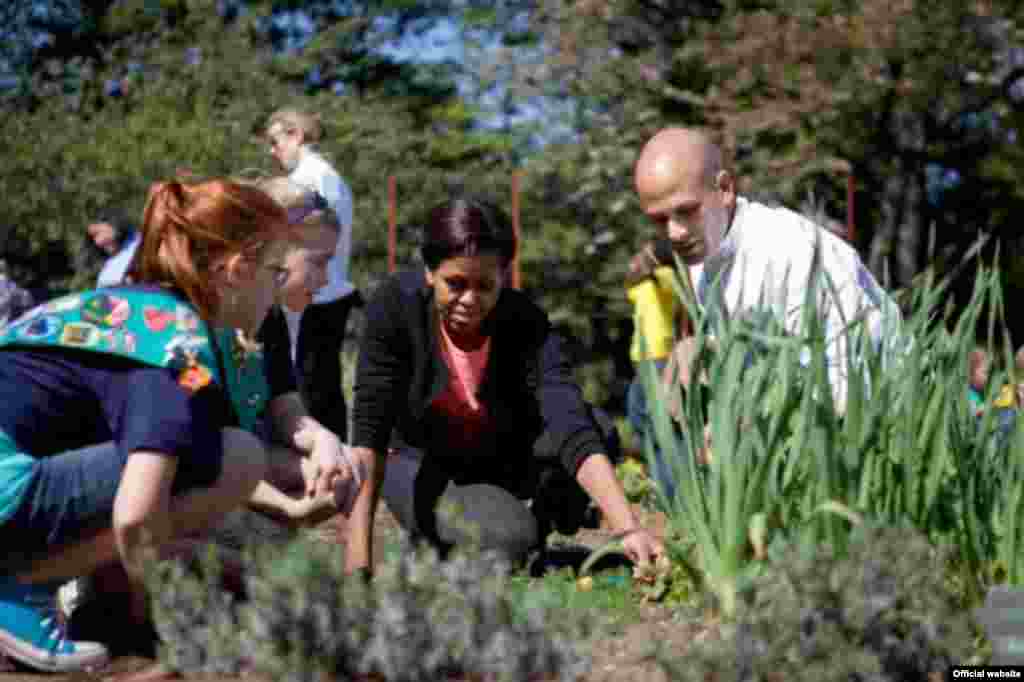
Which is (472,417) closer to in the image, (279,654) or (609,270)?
(279,654)

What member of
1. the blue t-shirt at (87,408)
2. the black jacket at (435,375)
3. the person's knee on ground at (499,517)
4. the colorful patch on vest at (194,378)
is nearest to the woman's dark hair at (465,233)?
the black jacket at (435,375)

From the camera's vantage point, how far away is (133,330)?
3.23 metres

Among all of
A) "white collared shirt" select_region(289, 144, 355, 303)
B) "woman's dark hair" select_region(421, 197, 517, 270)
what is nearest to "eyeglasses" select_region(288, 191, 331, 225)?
"woman's dark hair" select_region(421, 197, 517, 270)

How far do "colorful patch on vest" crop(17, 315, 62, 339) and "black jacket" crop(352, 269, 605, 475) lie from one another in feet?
4.02

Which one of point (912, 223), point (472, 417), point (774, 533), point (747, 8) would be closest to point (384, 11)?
point (747, 8)

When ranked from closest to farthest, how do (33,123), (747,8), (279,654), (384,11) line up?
(279,654), (33,123), (747,8), (384,11)

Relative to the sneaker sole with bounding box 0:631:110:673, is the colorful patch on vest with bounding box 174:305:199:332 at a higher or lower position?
higher

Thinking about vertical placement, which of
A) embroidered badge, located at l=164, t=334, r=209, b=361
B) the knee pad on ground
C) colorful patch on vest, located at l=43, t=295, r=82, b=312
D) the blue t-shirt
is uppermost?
colorful patch on vest, located at l=43, t=295, r=82, b=312

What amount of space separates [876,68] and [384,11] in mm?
12017

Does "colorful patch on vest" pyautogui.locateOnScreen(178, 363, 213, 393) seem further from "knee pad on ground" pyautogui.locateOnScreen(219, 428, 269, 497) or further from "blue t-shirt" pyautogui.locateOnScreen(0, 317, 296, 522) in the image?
"knee pad on ground" pyautogui.locateOnScreen(219, 428, 269, 497)

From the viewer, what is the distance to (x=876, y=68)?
13930 mm

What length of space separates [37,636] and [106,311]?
0.65 metres

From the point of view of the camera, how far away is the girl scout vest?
3.20 meters

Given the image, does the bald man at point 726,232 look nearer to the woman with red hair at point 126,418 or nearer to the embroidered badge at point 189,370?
the woman with red hair at point 126,418
